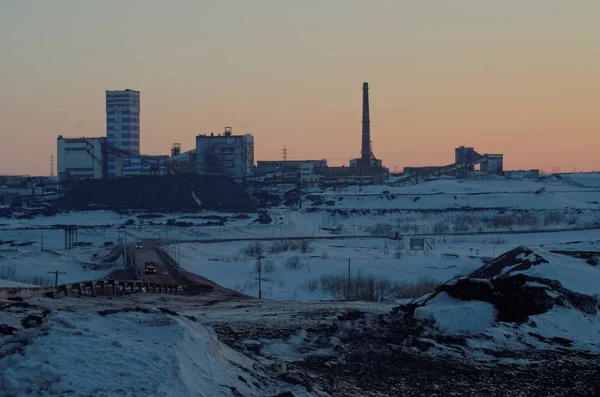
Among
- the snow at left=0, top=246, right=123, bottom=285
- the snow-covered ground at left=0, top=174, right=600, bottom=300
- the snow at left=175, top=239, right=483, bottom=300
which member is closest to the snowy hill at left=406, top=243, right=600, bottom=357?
the snow at left=175, top=239, right=483, bottom=300

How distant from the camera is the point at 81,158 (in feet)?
340

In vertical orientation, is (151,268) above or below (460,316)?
below

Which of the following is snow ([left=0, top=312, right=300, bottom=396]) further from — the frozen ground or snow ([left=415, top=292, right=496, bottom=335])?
snow ([left=415, top=292, right=496, bottom=335])

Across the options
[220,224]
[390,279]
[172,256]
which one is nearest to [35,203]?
[220,224]

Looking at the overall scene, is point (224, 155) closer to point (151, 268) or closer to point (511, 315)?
point (151, 268)

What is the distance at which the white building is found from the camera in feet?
334

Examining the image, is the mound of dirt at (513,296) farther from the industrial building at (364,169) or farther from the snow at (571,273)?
the industrial building at (364,169)

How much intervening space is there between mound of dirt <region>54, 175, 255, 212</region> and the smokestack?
2201 cm

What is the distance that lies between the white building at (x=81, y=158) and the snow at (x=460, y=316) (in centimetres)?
8976

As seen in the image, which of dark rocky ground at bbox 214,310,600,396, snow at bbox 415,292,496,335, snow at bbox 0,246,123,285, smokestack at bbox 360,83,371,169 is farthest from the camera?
smokestack at bbox 360,83,371,169

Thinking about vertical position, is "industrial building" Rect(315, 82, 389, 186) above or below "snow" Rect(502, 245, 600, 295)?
above

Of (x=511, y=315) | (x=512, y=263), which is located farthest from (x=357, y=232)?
(x=511, y=315)

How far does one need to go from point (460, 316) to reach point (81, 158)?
94075 millimetres

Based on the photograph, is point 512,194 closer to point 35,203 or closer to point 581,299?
point 35,203
